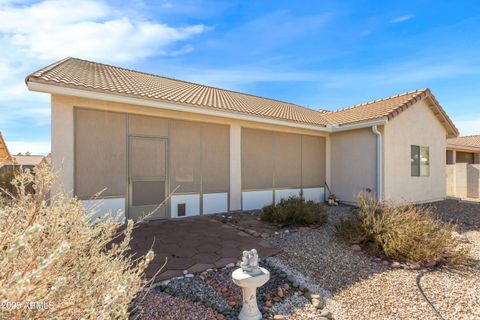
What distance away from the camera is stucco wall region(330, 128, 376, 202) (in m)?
9.20

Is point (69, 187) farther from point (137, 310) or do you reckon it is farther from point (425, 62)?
point (425, 62)

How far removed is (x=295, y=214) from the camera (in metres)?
6.61

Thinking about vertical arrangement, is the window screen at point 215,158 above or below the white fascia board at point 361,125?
below

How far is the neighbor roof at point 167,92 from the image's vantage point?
613cm

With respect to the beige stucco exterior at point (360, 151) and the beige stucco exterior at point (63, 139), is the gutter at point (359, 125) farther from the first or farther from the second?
the beige stucco exterior at point (63, 139)

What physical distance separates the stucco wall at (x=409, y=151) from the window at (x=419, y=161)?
0.66ft

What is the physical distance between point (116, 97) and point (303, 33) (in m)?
7.27

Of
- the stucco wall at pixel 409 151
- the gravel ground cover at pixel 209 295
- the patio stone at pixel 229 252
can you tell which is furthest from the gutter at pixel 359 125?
the gravel ground cover at pixel 209 295

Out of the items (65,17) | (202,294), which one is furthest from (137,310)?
(65,17)

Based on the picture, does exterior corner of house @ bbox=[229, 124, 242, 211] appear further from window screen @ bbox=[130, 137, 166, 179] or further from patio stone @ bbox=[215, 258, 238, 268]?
patio stone @ bbox=[215, 258, 238, 268]

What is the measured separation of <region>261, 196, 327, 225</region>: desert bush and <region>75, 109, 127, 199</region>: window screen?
13.9ft

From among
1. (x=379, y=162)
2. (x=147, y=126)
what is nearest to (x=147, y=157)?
(x=147, y=126)

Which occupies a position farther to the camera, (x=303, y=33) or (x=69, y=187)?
(x=303, y=33)

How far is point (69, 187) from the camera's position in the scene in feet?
19.3
